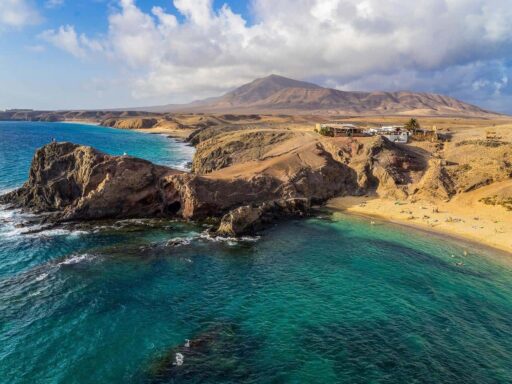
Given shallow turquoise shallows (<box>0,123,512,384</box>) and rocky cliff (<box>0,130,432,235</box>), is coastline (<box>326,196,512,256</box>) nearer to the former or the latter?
shallow turquoise shallows (<box>0,123,512,384</box>)

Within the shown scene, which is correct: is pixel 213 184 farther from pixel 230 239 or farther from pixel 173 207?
pixel 230 239

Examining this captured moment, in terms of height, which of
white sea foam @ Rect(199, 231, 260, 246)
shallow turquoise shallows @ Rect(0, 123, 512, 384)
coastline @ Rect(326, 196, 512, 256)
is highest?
coastline @ Rect(326, 196, 512, 256)

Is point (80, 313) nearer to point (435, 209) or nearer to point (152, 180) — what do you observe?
point (152, 180)

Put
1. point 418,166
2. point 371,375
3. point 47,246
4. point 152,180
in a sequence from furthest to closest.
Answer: point 418,166 → point 152,180 → point 47,246 → point 371,375

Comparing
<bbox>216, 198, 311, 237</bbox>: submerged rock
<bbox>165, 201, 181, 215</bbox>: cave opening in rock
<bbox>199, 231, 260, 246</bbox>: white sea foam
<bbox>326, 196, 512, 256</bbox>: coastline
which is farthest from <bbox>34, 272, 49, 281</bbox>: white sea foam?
<bbox>326, 196, 512, 256</bbox>: coastline

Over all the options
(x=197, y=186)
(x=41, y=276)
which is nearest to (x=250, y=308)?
(x=41, y=276)

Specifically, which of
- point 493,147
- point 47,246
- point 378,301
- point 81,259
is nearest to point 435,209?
point 493,147
